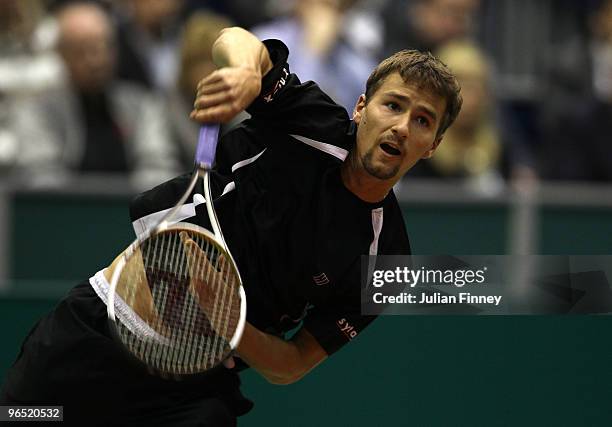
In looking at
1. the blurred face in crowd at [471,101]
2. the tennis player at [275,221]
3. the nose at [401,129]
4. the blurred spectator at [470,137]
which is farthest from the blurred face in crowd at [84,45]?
the nose at [401,129]

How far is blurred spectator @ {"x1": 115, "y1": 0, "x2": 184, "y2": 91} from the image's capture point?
6.89 m

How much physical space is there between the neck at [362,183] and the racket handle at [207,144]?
553 millimetres

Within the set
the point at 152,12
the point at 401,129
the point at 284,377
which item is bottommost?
the point at 284,377

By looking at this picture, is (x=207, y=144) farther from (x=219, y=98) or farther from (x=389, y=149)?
(x=389, y=149)

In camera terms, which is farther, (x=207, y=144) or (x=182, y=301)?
(x=182, y=301)

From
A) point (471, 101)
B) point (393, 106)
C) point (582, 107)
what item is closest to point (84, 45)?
point (471, 101)

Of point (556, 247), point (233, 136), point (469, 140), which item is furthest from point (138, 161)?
point (233, 136)

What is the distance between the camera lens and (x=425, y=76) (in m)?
3.44

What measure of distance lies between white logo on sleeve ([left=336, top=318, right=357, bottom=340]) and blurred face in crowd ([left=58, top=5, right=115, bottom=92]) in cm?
336

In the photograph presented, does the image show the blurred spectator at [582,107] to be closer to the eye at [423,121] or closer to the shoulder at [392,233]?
the shoulder at [392,233]

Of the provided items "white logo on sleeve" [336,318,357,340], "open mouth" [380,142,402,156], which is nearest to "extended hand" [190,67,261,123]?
"open mouth" [380,142,402,156]

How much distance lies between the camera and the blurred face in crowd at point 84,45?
260 inches

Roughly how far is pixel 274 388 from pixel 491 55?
12.6 ft

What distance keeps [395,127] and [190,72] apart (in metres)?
3.32
